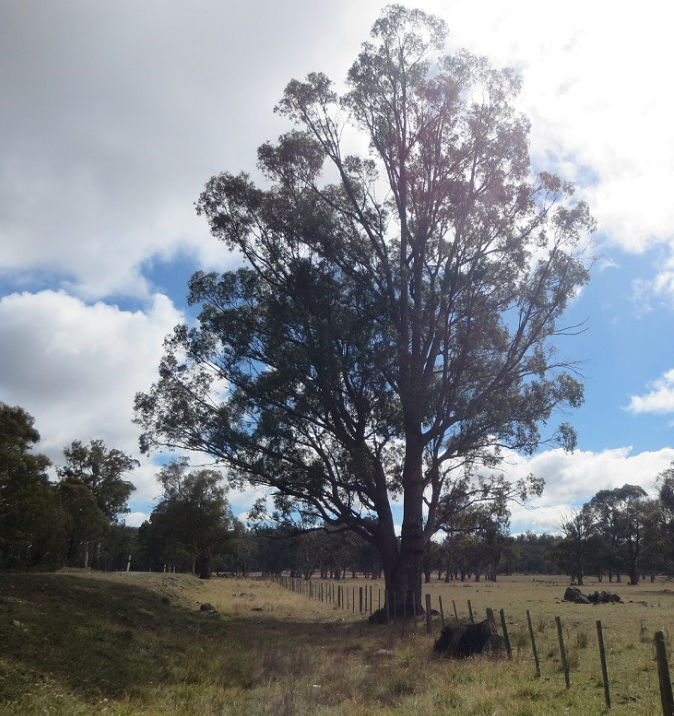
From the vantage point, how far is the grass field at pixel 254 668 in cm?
964

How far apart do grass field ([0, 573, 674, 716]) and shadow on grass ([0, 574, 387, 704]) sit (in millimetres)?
39

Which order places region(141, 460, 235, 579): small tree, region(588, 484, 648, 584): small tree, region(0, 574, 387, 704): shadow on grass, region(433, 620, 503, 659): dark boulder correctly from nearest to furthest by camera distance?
region(0, 574, 387, 704): shadow on grass
region(433, 620, 503, 659): dark boulder
region(141, 460, 235, 579): small tree
region(588, 484, 648, 584): small tree

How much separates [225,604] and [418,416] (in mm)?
16084

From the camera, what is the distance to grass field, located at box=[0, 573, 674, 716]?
9.64 metres

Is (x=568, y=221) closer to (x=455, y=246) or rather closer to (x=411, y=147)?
(x=455, y=246)

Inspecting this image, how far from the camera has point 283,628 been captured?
22.9m

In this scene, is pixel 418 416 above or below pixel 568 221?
below

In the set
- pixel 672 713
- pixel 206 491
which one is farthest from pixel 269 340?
pixel 206 491

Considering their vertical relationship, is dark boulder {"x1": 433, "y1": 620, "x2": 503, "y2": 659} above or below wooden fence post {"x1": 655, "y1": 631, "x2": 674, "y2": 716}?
below

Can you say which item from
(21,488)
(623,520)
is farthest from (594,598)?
(623,520)

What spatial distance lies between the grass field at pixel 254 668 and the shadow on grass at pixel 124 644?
39 millimetres

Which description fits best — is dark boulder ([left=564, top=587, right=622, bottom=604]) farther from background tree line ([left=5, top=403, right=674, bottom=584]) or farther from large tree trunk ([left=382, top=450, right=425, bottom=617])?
large tree trunk ([left=382, top=450, right=425, bottom=617])

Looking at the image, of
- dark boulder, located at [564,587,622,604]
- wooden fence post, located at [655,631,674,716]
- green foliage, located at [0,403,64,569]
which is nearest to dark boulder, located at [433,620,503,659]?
wooden fence post, located at [655,631,674,716]

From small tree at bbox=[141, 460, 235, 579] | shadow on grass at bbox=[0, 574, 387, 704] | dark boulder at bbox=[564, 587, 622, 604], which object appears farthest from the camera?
small tree at bbox=[141, 460, 235, 579]
